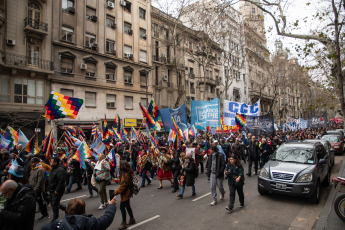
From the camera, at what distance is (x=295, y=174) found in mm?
6301

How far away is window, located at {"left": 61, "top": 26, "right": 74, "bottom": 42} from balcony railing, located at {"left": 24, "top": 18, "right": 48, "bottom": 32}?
1.69 m

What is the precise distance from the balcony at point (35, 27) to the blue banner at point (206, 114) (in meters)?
14.9

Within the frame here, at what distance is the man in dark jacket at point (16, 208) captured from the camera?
10.5 ft

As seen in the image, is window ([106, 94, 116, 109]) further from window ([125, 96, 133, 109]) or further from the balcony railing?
the balcony railing

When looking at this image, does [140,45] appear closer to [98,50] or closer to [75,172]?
[98,50]

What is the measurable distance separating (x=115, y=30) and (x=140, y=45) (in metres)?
3.89

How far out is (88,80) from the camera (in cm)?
2312

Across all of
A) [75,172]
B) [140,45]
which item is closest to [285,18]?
[75,172]

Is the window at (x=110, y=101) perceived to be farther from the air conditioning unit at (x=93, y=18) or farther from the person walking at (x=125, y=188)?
the person walking at (x=125, y=188)

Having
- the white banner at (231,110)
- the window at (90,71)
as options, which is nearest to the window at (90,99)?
the window at (90,71)

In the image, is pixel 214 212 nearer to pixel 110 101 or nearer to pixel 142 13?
pixel 110 101

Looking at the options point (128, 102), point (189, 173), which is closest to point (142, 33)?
point (128, 102)

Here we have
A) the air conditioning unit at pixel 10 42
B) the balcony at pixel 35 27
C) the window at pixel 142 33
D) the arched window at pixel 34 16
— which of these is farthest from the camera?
the window at pixel 142 33

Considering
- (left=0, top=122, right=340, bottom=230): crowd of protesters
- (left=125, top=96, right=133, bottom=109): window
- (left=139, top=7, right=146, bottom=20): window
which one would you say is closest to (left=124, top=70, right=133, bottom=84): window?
(left=125, top=96, right=133, bottom=109): window
